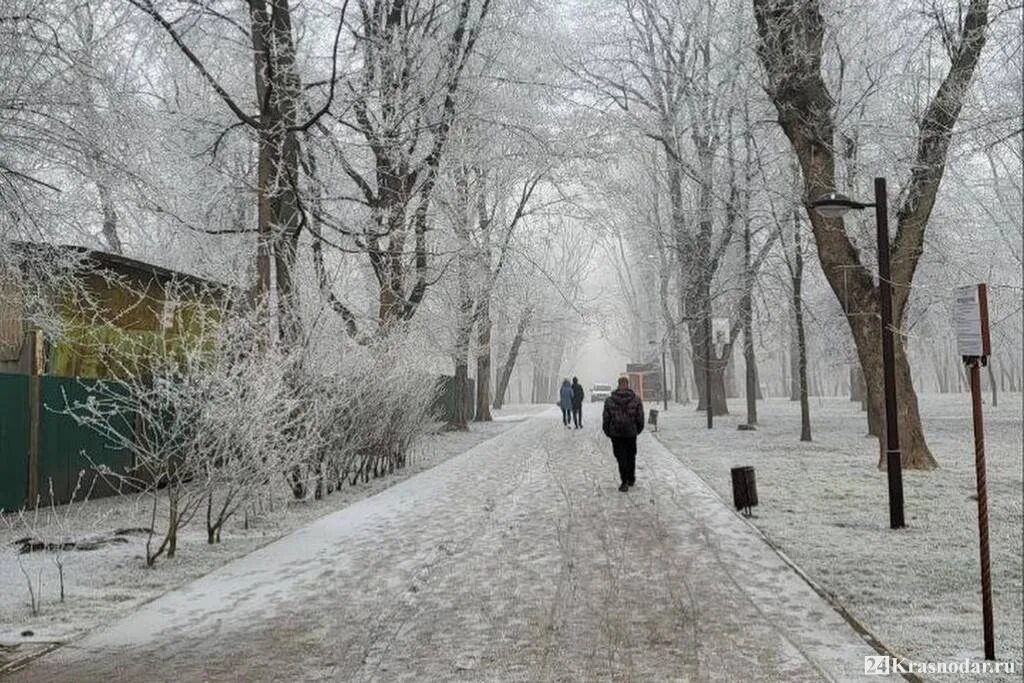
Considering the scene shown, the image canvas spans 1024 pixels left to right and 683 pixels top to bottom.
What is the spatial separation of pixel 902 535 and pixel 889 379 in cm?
174

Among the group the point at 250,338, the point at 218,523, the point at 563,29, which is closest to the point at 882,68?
the point at 563,29

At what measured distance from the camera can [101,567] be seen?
7.66m

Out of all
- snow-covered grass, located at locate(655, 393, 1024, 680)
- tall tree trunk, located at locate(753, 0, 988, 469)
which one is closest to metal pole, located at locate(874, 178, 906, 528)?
snow-covered grass, located at locate(655, 393, 1024, 680)

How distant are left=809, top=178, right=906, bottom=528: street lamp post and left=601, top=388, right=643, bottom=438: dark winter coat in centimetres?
360

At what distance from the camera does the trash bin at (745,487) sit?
10.2 meters

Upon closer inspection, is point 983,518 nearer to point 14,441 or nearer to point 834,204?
point 834,204

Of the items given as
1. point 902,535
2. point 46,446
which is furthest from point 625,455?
point 46,446

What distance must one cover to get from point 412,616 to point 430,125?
504 inches

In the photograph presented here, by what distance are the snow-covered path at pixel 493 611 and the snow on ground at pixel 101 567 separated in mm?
302

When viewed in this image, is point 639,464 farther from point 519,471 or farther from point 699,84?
point 699,84

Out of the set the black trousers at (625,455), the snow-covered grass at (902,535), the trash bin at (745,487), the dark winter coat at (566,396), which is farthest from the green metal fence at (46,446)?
the dark winter coat at (566,396)

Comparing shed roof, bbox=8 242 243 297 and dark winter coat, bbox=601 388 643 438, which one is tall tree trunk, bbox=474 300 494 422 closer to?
shed roof, bbox=8 242 243 297

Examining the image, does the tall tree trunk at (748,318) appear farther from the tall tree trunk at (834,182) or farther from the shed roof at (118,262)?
the shed roof at (118,262)

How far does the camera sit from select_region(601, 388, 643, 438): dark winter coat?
40.5 feet
